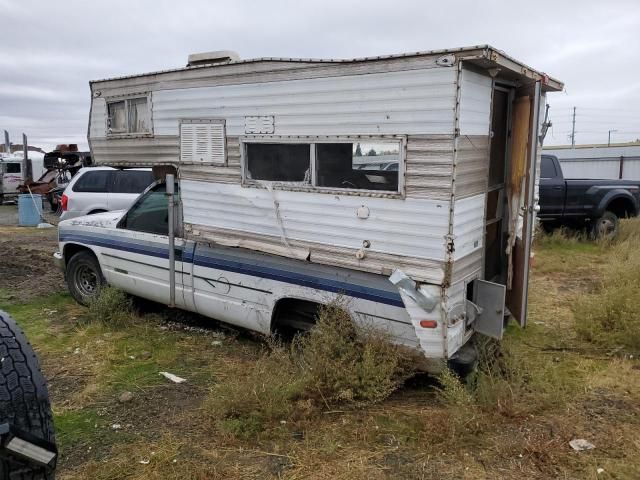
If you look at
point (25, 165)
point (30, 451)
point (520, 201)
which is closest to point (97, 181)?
point (520, 201)

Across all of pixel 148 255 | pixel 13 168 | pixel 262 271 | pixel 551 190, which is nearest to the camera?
pixel 262 271

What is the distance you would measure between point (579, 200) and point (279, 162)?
8.86m

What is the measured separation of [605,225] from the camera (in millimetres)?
11312

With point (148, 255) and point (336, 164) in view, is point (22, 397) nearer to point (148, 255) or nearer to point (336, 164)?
point (336, 164)

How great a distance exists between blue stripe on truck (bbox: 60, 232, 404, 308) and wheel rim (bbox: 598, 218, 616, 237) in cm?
885

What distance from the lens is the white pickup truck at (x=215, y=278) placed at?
13.4 ft

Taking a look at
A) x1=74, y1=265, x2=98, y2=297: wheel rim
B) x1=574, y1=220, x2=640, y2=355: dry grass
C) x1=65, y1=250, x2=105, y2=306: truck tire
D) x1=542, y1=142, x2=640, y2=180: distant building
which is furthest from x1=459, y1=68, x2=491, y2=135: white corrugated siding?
x1=542, y1=142, x2=640, y2=180: distant building

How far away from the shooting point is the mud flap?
4.29 metres

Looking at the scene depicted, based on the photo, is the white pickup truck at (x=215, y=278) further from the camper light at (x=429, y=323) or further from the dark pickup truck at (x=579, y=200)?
the dark pickup truck at (x=579, y=200)

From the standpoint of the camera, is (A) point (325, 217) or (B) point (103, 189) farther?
(B) point (103, 189)

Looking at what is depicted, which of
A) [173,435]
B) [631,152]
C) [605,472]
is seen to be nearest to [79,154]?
[173,435]

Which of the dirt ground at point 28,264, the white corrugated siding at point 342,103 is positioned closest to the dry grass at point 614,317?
the white corrugated siding at point 342,103

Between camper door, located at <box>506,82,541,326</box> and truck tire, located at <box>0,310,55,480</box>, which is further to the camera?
camper door, located at <box>506,82,541,326</box>

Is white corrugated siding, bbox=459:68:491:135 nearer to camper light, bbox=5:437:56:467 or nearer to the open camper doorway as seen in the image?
the open camper doorway
